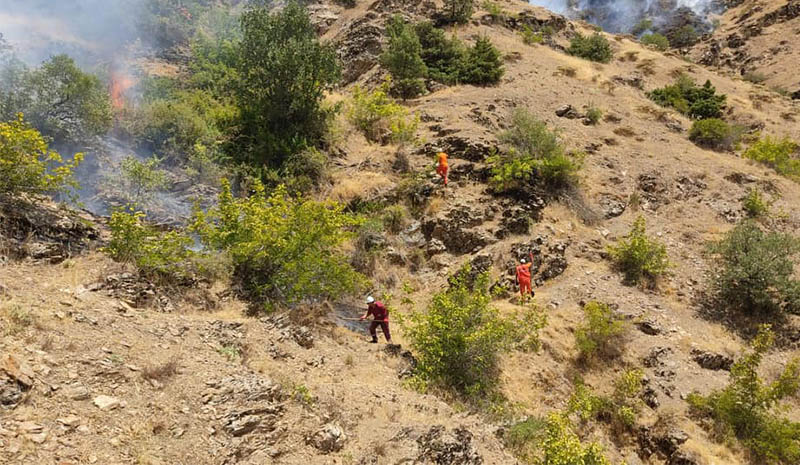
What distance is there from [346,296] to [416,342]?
6.44 ft

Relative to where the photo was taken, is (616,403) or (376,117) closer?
(616,403)

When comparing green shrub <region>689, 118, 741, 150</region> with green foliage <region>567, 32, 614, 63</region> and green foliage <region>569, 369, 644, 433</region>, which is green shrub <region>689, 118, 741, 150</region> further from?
green foliage <region>569, 369, 644, 433</region>

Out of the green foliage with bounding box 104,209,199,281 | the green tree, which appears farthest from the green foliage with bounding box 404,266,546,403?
the green tree

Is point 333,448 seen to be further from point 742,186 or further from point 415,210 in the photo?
point 742,186

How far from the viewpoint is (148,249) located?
22.7 feet

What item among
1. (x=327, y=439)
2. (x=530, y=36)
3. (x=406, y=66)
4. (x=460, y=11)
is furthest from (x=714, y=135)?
(x=327, y=439)

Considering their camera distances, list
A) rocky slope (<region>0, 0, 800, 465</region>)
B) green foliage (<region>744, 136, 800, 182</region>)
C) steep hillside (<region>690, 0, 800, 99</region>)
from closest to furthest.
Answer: rocky slope (<region>0, 0, 800, 465</region>) → green foliage (<region>744, 136, 800, 182</region>) → steep hillside (<region>690, 0, 800, 99</region>)

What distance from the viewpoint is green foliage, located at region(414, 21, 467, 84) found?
18203 millimetres

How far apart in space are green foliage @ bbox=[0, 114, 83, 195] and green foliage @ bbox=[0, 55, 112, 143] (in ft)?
17.7

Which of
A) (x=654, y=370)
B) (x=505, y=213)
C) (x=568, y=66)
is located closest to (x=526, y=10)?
(x=568, y=66)

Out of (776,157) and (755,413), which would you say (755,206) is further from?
(755,413)

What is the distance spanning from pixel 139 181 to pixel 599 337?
10.3m

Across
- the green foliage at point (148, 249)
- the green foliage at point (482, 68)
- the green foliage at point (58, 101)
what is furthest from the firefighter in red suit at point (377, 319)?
the green foliage at point (482, 68)

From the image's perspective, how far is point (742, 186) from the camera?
13.7 m
